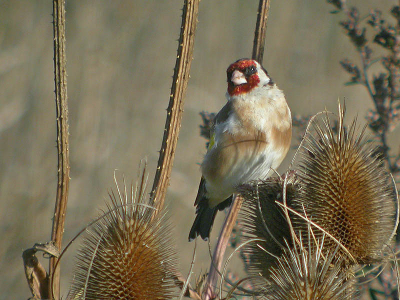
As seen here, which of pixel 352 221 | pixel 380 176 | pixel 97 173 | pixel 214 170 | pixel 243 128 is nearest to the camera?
pixel 352 221

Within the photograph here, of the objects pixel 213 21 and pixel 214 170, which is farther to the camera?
pixel 213 21

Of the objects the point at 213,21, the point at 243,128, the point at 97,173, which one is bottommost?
the point at 97,173

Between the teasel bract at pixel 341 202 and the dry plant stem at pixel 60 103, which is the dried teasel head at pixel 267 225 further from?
the dry plant stem at pixel 60 103

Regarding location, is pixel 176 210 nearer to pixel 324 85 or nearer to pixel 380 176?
pixel 324 85

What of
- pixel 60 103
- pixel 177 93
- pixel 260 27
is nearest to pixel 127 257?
pixel 60 103

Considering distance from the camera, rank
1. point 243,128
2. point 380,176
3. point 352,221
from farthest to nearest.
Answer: point 243,128 → point 380,176 → point 352,221

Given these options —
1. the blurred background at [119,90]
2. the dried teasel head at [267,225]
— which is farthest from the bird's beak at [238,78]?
the blurred background at [119,90]

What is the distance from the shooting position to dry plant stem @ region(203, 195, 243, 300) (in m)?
1.52

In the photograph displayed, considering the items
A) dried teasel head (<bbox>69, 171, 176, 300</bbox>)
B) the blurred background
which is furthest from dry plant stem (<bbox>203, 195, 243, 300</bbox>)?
the blurred background

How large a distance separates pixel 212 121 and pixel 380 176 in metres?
1.20

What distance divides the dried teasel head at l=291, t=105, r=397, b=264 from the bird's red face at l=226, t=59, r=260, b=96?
111 centimetres

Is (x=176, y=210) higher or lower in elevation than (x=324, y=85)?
lower

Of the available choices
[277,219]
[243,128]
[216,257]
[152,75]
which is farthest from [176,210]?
[277,219]

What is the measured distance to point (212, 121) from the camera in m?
2.53
